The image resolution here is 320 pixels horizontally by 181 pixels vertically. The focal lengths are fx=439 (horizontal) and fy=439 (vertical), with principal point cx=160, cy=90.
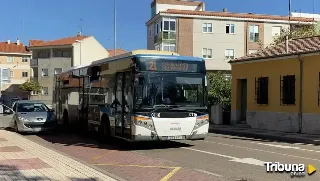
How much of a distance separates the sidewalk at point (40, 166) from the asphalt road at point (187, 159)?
0.69m

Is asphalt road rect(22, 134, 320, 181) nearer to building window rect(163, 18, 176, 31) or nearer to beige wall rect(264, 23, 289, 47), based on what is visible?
building window rect(163, 18, 176, 31)

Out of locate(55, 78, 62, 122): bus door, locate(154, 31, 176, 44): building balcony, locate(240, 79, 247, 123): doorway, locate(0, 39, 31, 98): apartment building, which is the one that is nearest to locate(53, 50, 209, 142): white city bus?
locate(55, 78, 62, 122): bus door

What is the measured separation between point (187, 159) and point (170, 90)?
8.56ft

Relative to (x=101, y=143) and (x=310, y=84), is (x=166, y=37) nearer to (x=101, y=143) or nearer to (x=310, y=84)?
(x=310, y=84)

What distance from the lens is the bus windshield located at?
13.2 m

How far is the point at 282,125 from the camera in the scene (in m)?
21.8

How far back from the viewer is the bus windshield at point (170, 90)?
13188 millimetres

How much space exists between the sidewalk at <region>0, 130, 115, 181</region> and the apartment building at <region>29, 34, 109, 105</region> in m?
62.3

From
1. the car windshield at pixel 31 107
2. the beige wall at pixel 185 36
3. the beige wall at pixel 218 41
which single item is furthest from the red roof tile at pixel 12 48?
the car windshield at pixel 31 107

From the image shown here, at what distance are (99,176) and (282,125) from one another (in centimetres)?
1504

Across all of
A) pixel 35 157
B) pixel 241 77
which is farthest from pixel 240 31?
pixel 35 157

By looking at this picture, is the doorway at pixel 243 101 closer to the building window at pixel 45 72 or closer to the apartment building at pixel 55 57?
the apartment building at pixel 55 57

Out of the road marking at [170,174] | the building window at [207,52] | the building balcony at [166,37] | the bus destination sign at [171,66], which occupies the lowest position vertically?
the road marking at [170,174]

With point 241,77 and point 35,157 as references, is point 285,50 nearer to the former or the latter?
point 241,77
